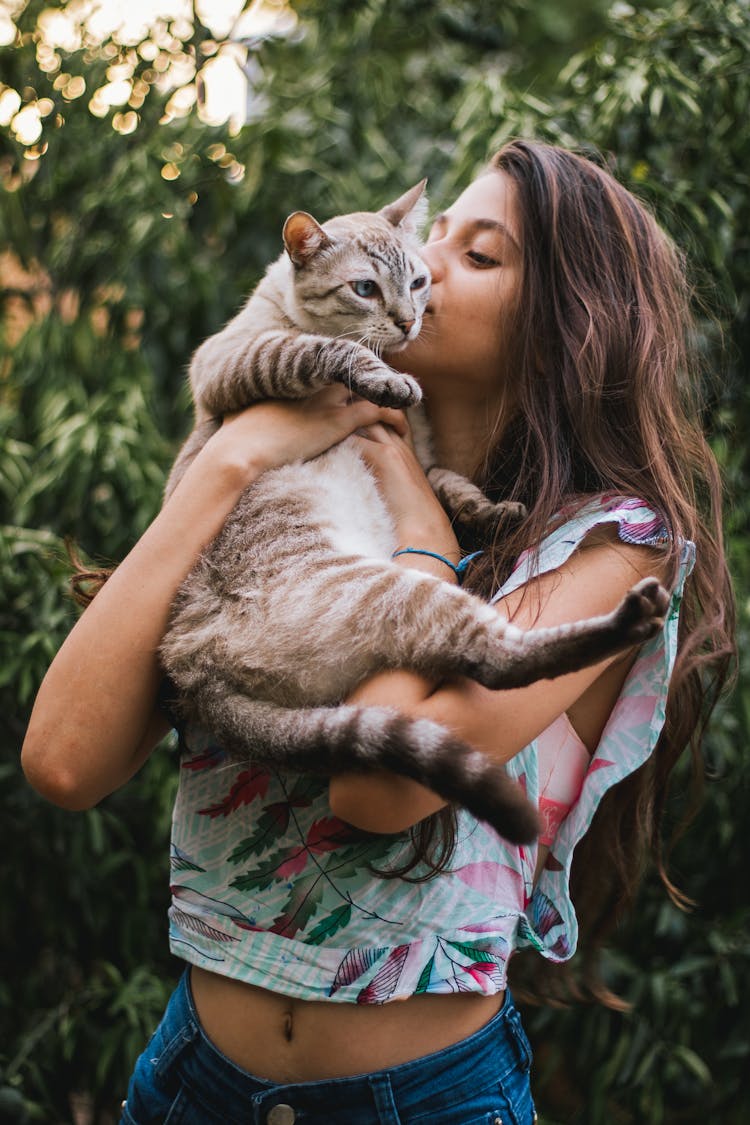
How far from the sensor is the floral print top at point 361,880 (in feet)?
4.46

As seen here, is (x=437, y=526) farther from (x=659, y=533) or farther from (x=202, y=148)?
(x=202, y=148)

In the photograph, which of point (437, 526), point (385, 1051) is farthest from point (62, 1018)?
point (437, 526)

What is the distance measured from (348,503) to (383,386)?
0.81 ft

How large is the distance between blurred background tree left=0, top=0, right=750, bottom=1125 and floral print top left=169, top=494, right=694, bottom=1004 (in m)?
0.83

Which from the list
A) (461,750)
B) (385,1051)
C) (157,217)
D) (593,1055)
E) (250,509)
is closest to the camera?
(461,750)

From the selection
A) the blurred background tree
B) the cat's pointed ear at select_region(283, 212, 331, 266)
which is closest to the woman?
the cat's pointed ear at select_region(283, 212, 331, 266)

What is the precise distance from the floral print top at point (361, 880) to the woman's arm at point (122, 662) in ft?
0.38

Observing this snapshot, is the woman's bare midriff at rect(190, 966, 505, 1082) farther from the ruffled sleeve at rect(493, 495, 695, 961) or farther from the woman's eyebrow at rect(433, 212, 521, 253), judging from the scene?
the woman's eyebrow at rect(433, 212, 521, 253)

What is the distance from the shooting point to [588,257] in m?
1.74

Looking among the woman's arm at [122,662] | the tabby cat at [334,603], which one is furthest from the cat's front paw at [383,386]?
the woman's arm at [122,662]

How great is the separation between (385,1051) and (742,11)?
103 inches

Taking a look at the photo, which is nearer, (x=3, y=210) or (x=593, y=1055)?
(x=593, y=1055)

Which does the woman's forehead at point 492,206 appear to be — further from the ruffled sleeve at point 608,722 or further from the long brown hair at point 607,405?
the ruffled sleeve at point 608,722

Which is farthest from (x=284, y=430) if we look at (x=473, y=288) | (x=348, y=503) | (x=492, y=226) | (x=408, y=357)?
(x=492, y=226)
